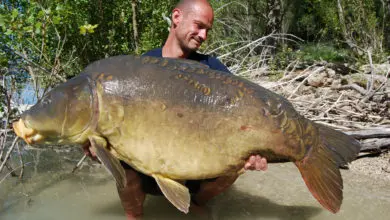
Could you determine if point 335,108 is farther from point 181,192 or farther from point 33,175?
point 33,175

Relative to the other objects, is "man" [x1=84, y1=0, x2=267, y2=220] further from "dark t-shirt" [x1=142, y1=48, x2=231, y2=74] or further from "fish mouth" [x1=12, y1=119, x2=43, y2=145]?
"fish mouth" [x1=12, y1=119, x2=43, y2=145]

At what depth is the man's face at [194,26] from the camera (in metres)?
2.73

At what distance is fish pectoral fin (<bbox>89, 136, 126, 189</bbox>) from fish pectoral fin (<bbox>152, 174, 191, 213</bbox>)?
0.20 m

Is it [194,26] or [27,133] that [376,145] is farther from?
[27,133]

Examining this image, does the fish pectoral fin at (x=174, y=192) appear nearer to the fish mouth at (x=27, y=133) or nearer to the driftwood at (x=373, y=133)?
the fish mouth at (x=27, y=133)

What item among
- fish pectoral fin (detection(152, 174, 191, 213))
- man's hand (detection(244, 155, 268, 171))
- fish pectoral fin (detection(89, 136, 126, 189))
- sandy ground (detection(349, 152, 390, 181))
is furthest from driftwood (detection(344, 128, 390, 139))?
fish pectoral fin (detection(89, 136, 126, 189))

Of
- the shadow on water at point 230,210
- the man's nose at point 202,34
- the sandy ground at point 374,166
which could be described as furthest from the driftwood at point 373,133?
the man's nose at point 202,34

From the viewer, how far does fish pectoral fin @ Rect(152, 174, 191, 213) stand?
6.53 ft

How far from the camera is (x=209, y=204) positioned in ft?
9.87

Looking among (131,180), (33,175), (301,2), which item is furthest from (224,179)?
(301,2)

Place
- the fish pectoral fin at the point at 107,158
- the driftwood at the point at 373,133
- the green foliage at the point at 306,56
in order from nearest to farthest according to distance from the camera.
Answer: the fish pectoral fin at the point at 107,158 → the driftwood at the point at 373,133 → the green foliage at the point at 306,56

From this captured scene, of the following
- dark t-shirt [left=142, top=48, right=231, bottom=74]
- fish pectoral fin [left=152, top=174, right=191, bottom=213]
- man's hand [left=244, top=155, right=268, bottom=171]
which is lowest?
fish pectoral fin [left=152, top=174, right=191, bottom=213]

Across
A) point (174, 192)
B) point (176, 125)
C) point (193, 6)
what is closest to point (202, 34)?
point (193, 6)

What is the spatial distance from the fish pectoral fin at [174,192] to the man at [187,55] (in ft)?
1.72
